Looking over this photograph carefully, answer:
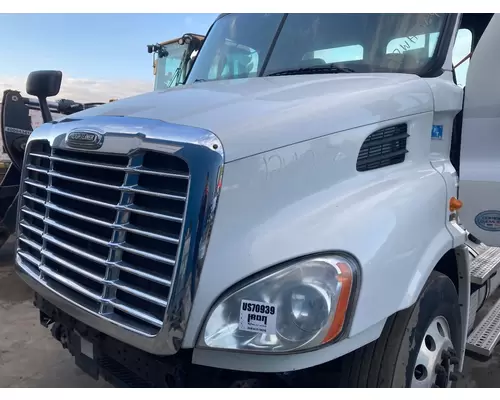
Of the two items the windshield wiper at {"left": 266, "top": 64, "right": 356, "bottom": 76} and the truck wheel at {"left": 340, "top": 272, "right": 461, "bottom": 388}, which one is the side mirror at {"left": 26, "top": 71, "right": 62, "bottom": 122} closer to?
the windshield wiper at {"left": 266, "top": 64, "right": 356, "bottom": 76}

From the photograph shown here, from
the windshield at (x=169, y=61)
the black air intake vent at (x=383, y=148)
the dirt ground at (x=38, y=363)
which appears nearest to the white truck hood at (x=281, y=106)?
the black air intake vent at (x=383, y=148)

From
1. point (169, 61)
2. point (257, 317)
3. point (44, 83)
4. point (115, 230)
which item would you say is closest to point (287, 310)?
point (257, 317)

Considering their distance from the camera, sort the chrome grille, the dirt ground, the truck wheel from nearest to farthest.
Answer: the chrome grille
the truck wheel
the dirt ground

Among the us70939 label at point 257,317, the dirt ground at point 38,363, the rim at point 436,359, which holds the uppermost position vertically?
the us70939 label at point 257,317

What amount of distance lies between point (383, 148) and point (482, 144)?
1067 millimetres

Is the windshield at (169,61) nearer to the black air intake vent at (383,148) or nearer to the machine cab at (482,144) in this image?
the machine cab at (482,144)

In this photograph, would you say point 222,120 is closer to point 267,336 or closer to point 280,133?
point 280,133

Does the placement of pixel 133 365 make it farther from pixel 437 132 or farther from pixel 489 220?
pixel 489 220

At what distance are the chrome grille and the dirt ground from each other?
1.27m

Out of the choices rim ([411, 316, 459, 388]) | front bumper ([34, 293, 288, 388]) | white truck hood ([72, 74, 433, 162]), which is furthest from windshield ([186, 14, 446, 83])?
front bumper ([34, 293, 288, 388])

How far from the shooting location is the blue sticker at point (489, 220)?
2959 mm

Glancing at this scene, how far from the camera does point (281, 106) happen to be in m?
2.21

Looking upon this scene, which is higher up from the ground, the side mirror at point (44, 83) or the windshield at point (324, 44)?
the windshield at point (324, 44)

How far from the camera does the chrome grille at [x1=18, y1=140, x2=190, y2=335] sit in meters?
1.98
